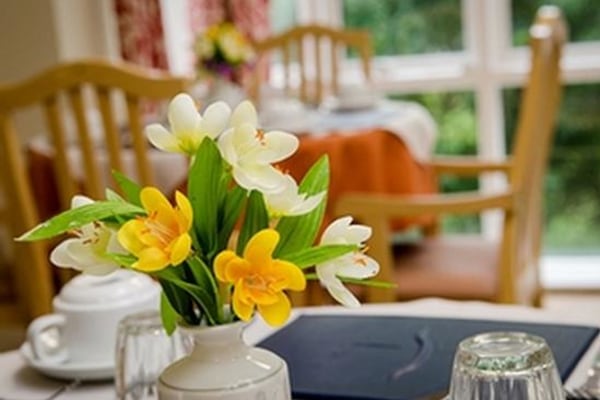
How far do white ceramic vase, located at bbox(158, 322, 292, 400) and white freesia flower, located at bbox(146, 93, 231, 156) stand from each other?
14 cm

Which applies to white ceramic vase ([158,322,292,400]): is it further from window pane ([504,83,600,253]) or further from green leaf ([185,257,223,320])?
window pane ([504,83,600,253])

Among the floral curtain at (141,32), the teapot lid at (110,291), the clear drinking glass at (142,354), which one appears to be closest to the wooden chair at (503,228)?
the teapot lid at (110,291)

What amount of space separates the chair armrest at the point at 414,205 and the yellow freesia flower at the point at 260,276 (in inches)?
54.6

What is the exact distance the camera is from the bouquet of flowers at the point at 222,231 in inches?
30.0

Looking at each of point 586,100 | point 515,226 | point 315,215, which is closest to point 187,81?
point 515,226

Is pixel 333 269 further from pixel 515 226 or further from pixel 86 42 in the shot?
pixel 86 42

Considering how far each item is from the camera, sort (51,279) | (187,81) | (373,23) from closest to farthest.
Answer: (187,81)
(51,279)
(373,23)

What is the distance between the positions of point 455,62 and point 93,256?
3251 mm

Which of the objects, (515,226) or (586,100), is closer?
(515,226)

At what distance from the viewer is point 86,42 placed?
3.83 meters

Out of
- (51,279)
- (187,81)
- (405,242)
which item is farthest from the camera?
(405,242)

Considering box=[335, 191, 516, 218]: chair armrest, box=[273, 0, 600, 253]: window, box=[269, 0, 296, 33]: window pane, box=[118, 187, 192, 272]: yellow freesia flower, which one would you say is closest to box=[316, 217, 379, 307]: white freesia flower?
box=[118, 187, 192, 272]: yellow freesia flower

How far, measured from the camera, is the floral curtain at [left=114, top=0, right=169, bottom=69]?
12.5 ft

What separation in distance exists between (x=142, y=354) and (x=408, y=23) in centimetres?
315
